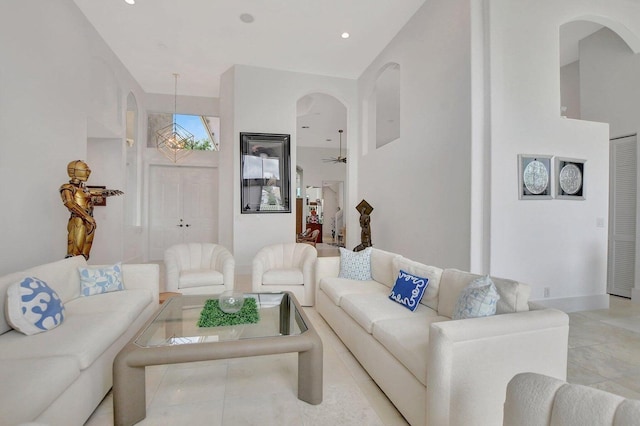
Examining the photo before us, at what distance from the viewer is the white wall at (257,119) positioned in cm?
556

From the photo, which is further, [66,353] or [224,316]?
[224,316]

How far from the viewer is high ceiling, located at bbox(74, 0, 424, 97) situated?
409 cm

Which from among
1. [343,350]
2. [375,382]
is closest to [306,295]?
[343,350]

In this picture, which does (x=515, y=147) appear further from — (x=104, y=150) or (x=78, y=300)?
(x=104, y=150)

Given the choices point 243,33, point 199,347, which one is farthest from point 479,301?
point 243,33

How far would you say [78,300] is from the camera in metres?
2.58

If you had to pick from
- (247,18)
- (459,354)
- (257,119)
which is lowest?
(459,354)

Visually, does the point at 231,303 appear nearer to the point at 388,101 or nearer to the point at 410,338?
the point at 410,338

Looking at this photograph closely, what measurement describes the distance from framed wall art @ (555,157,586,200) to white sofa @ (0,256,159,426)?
189 inches

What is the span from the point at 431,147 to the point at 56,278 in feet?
13.6

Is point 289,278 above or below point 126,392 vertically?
above

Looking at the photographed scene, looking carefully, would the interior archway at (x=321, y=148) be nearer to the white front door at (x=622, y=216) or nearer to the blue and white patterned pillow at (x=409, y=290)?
the white front door at (x=622, y=216)

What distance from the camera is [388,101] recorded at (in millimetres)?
7227

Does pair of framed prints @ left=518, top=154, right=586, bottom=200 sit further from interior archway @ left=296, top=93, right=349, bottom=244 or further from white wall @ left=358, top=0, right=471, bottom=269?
interior archway @ left=296, top=93, right=349, bottom=244
